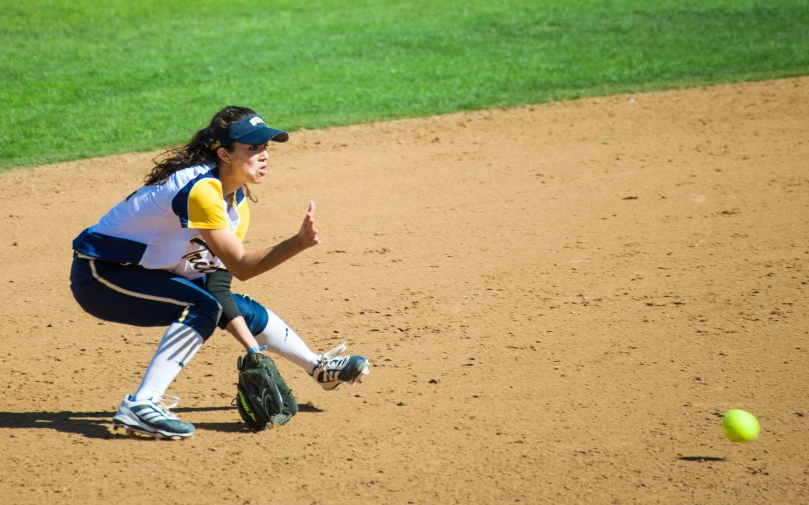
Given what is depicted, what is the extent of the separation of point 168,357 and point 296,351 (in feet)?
2.30

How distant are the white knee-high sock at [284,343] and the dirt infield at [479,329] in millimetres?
246

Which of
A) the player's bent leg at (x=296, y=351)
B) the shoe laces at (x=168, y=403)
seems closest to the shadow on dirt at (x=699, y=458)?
the player's bent leg at (x=296, y=351)

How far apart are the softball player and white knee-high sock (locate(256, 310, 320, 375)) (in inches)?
6.8

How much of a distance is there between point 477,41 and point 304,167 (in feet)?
19.6

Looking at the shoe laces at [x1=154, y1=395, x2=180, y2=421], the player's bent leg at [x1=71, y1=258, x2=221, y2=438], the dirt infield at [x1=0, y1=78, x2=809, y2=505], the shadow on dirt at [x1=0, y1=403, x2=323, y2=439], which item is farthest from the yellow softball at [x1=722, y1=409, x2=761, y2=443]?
the shoe laces at [x1=154, y1=395, x2=180, y2=421]

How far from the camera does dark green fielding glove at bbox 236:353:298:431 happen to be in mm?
4316

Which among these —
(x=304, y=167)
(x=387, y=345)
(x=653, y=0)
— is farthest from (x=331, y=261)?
(x=653, y=0)

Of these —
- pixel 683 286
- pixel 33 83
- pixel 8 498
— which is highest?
pixel 33 83

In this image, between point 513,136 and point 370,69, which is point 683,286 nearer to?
point 513,136

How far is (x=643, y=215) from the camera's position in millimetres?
7492

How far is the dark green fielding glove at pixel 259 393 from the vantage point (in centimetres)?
432

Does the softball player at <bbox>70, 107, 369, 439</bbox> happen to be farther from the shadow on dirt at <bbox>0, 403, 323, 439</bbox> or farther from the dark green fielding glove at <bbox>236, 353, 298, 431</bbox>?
the shadow on dirt at <bbox>0, 403, 323, 439</bbox>

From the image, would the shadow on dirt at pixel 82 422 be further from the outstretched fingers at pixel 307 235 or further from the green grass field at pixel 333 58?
the green grass field at pixel 333 58

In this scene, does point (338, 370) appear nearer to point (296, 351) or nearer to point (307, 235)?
point (296, 351)
